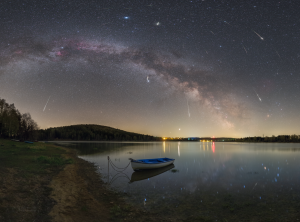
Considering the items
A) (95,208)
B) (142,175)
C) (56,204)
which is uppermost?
(56,204)

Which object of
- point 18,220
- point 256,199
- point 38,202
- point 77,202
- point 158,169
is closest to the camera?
point 18,220

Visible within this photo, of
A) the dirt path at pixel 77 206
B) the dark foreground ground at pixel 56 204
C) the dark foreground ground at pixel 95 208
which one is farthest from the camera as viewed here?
the dirt path at pixel 77 206

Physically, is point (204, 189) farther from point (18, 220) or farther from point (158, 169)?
point (18, 220)

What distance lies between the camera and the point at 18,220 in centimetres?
796

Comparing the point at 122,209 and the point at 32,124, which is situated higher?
the point at 32,124

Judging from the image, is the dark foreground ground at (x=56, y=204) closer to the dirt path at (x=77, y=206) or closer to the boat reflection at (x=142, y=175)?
the dirt path at (x=77, y=206)

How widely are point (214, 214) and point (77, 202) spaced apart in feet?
31.4

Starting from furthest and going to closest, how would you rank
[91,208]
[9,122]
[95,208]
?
[9,122] < [95,208] < [91,208]

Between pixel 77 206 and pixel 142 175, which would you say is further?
pixel 142 175

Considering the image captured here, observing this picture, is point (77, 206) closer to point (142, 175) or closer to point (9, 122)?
point (142, 175)

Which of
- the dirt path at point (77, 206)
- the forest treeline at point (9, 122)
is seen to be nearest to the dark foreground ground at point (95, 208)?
the dirt path at point (77, 206)

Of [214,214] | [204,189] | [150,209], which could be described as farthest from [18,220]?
[204,189]

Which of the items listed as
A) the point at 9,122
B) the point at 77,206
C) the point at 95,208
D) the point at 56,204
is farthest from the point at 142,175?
the point at 9,122

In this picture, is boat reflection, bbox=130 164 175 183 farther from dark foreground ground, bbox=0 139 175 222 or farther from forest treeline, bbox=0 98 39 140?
forest treeline, bbox=0 98 39 140
